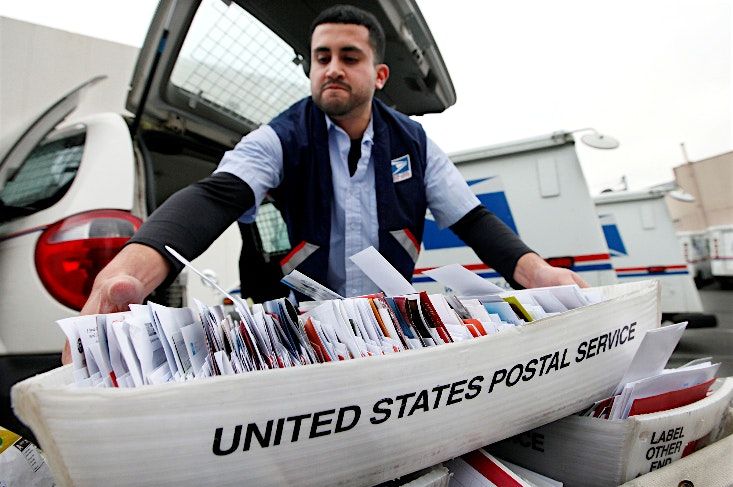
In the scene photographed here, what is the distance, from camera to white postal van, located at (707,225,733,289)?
8.79 metres

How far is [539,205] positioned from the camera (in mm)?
2906

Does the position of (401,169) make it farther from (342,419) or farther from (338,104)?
(342,419)

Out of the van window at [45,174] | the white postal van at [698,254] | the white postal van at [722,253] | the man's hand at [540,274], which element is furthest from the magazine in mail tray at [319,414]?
the white postal van at [722,253]

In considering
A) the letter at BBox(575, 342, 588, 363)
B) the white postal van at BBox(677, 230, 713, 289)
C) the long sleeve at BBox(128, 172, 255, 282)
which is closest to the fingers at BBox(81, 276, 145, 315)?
the long sleeve at BBox(128, 172, 255, 282)

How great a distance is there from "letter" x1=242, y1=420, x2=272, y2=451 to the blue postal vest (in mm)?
728

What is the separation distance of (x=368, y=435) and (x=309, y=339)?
0.43 ft

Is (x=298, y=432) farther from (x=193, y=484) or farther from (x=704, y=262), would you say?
(x=704, y=262)

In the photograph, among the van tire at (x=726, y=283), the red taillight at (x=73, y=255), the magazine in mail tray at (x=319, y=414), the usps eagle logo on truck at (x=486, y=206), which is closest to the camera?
the magazine in mail tray at (x=319, y=414)

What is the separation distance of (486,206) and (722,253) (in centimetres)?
868

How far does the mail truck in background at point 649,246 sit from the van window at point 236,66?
13.3 ft

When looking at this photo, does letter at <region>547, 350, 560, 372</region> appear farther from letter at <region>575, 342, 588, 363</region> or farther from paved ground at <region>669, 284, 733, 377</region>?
paved ground at <region>669, 284, 733, 377</region>

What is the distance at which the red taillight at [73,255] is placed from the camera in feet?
3.51

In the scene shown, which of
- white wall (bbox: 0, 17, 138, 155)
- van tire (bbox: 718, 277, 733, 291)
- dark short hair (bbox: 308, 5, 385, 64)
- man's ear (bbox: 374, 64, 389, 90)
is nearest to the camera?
dark short hair (bbox: 308, 5, 385, 64)

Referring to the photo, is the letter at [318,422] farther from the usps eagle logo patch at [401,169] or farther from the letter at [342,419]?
the usps eagle logo patch at [401,169]
